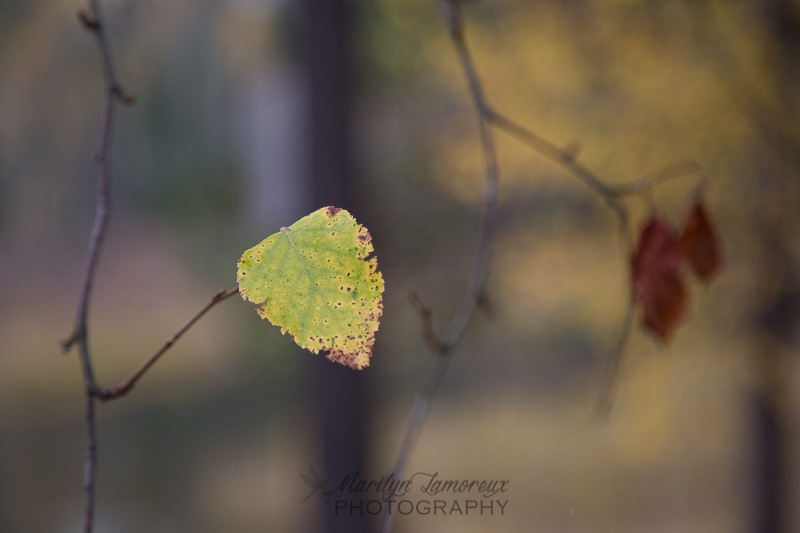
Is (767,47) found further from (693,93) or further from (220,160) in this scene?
(220,160)

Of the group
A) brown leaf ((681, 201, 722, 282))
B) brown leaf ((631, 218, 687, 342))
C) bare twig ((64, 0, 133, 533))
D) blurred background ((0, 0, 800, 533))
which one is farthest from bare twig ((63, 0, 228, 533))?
blurred background ((0, 0, 800, 533))

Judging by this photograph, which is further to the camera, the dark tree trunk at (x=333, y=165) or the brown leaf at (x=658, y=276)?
the dark tree trunk at (x=333, y=165)

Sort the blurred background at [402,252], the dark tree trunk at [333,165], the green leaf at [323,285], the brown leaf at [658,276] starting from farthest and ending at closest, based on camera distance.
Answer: the blurred background at [402,252] < the dark tree trunk at [333,165] < the brown leaf at [658,276] < the green leaf at [323,285]

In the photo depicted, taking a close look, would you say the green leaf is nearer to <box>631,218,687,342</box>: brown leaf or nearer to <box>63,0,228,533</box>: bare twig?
<box>63,0,228,533</box>: bare twig

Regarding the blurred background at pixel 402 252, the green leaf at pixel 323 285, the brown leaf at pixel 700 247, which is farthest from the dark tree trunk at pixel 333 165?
the green leaf at pixel 323 285

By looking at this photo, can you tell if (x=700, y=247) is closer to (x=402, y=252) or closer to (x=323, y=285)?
(x=323, y=285)

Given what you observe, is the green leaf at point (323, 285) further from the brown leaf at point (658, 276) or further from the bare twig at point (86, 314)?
the brown leaf at point (658, 276)

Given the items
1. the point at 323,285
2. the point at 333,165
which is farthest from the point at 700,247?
the point at 333,165
